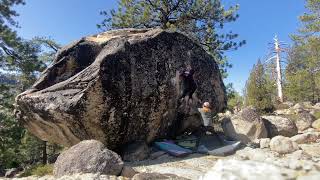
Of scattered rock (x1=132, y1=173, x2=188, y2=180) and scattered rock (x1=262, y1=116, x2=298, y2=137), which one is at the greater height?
scattered rock (x1=262, y1=116, x2=298, y2=137)

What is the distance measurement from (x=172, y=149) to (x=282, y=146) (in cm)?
393

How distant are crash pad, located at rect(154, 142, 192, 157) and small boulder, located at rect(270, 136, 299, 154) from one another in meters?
3.06

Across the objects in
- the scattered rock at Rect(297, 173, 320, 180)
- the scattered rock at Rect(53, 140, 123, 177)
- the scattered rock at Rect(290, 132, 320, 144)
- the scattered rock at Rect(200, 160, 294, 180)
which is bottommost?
the scattered rock at Rect(290, 132, 320, 144)

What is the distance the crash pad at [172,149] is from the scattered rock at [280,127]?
5202 mm

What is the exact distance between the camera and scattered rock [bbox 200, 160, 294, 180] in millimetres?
2967

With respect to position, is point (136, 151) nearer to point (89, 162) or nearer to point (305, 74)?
point (89, 162)

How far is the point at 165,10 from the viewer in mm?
22938

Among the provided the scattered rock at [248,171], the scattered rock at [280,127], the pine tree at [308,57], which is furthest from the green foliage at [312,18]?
the scattered rock at [248,171]

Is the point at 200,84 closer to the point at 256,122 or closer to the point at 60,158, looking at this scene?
the point at 256,122

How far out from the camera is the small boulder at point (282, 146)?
1248 cm

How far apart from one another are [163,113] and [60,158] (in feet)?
15.1

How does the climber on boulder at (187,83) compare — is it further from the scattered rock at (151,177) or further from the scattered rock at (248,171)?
the scattered rock at (248,171)

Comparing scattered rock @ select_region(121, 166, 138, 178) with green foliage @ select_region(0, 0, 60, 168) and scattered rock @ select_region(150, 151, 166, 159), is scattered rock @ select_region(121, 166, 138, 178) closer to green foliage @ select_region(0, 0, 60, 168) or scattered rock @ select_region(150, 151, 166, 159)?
scattered rock @ select_region(150, 151, 166, 159)

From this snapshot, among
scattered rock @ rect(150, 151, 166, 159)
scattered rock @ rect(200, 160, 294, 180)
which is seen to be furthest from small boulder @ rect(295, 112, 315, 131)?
scattered rock @ rect(200, 160, 294, 180)
